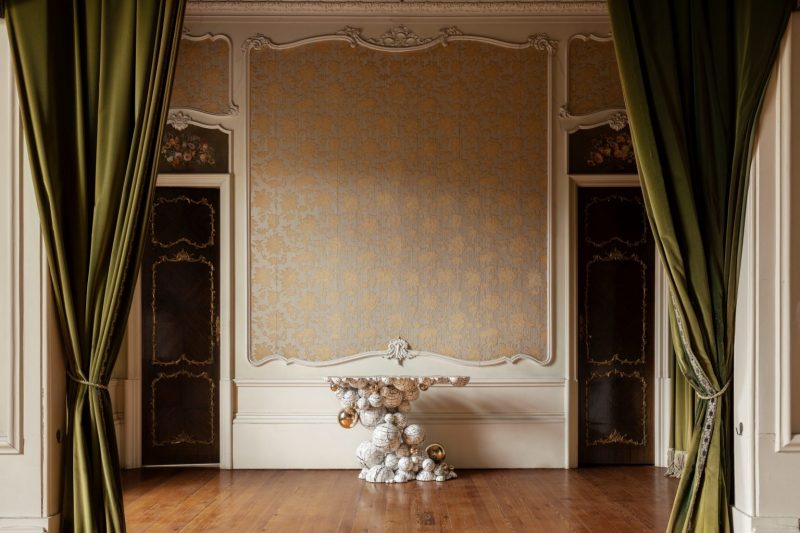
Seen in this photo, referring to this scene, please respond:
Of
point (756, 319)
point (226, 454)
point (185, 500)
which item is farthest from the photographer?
point (226, 454)

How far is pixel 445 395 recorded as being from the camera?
21.4ft

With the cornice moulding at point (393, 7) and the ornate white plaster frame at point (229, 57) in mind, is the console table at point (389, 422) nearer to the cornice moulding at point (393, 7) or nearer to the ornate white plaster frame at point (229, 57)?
the ornate white plaster frame at point (229, 57)

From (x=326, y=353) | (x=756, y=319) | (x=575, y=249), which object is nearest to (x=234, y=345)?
(x=326, y=353)

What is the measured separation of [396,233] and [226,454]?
2.19 meters

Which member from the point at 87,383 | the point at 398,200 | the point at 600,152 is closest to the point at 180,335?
the point at 398,200

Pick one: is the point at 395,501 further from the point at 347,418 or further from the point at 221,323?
the point at 221,323

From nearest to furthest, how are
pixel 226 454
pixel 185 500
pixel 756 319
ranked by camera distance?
pixel 756 319 < pixel 185 500 < pixel 226 454

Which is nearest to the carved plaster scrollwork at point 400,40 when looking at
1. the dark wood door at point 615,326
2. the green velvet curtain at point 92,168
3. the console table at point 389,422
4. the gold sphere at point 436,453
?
the dark wood door at point 615,326

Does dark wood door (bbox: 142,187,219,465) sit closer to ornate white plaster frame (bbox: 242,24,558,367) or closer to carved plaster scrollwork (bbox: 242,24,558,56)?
ornate white plaster frame (bbox: 242,24,558,367)

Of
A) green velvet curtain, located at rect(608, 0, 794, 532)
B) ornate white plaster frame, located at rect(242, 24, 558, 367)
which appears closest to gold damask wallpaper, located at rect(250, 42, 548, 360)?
ornate white plaster frame, located at rect(242, 24, 558, 367)

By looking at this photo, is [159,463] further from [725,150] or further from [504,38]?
[725,150]

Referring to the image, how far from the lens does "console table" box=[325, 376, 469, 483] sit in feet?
19.7

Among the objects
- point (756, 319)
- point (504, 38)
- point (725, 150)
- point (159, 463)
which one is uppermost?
point (504, 38)

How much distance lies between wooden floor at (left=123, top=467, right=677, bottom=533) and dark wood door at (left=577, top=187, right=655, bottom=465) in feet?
0.96
